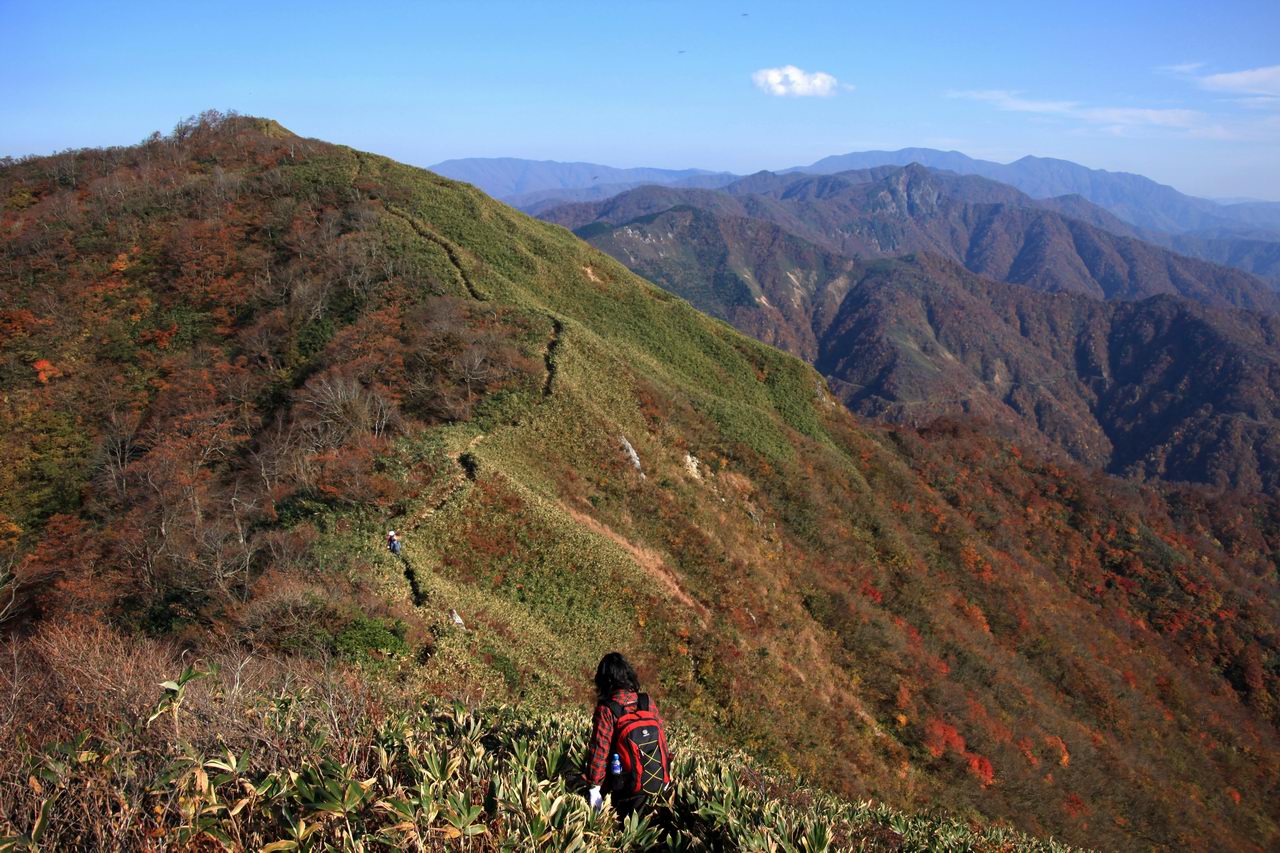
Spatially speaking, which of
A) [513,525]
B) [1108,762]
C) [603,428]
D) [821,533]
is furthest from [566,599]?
[1108,762]

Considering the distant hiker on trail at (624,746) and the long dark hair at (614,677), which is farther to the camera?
the long dark hair at (614,677)

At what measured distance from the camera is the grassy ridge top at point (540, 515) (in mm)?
19062

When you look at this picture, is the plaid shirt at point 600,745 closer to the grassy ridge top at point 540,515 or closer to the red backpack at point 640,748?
the red backpack at point 640,748

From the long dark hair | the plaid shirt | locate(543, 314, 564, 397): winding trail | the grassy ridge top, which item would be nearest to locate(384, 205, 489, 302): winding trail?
the grassy ridge top

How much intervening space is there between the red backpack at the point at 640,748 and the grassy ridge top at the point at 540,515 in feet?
20.4

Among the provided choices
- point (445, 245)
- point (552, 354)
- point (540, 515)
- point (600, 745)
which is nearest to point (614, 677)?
point (600, 745)

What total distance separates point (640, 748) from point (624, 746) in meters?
0.17

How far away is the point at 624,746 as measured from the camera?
644 cm

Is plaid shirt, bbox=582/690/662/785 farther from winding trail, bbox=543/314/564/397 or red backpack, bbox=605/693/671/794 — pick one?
winding trail, bbox=543/314/564/397

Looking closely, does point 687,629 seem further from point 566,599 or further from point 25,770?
point 25,770

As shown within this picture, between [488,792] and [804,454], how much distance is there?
3910 cm

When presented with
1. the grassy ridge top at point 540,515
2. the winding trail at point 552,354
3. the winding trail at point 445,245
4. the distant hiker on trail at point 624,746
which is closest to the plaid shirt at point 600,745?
the distant hiker on trail at point 624,746

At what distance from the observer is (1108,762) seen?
32.6 m

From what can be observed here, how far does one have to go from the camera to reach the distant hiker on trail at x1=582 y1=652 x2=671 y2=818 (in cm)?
643
